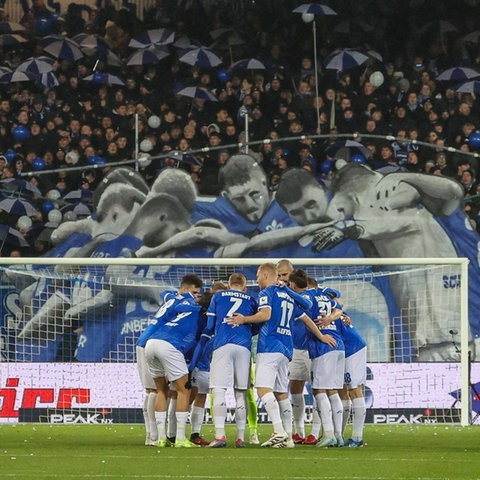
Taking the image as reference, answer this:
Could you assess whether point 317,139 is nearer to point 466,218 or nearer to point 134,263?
point 466,218

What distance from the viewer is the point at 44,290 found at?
19.2 m

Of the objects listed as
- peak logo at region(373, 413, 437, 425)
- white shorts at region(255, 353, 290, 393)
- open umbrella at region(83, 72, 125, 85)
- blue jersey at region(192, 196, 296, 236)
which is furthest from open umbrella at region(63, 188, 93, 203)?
white shorts at region(255, 353, 290, 393)

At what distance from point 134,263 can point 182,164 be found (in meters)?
4.90

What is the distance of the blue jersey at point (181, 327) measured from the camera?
43.9ft

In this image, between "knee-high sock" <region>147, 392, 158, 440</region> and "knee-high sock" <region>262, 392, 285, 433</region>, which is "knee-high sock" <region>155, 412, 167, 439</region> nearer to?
"knee-high sock" <region>147, 392, 158, 440</region>

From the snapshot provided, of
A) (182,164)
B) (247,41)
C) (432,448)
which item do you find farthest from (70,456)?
(247,41)

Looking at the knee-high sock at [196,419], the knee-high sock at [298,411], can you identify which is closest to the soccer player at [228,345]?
the knee-high sock at [196,419]

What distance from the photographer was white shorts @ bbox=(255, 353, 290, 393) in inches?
516

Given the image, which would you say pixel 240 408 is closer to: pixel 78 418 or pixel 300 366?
pixel 300 366

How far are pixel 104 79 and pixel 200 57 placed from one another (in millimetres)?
1747

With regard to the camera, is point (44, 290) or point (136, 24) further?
point (136, 24)

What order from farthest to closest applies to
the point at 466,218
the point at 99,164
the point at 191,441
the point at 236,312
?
the point at 99,164, the point at 466,218, the point at 191,441, the point at 236,312

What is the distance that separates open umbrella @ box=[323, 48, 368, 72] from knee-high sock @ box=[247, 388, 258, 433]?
32.1ft

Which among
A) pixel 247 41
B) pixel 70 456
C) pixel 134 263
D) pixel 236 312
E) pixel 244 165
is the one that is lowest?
pixel 70 456
